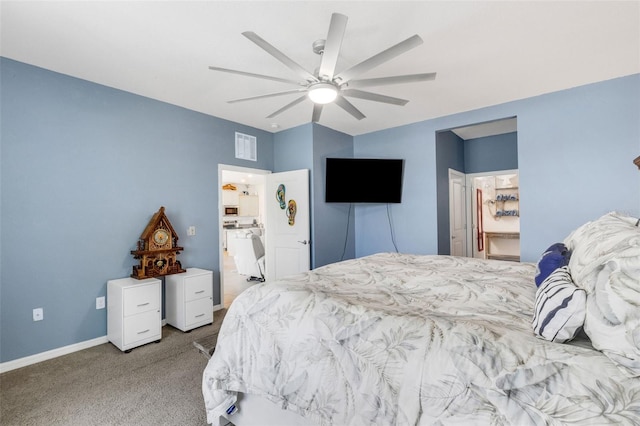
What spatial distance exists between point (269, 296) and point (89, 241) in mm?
2399

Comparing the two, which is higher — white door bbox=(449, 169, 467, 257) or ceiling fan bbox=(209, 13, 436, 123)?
ceiling fan bbox=(209, 13, 436, 123)

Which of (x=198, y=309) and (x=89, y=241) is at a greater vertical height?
(x=89, y=241)

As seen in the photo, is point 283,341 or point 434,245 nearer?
point 283,341

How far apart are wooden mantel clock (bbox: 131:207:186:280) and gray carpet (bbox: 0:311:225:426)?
2.50 feet

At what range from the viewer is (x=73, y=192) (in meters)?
2.84

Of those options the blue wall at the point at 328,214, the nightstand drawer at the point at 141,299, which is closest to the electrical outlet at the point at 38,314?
the nightstand drawer at the point at 141,299

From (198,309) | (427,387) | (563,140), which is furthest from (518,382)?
(563,140)

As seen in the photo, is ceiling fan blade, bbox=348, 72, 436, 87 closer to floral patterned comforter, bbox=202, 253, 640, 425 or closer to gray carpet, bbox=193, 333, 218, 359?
floral patterned comforter, bbox=202, 253, 640, 425

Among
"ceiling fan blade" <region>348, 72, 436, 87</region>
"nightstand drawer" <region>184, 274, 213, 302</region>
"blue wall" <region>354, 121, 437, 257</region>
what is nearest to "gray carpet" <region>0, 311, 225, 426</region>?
"nightstand drawer" <region>184, 274, 213, 302</region>

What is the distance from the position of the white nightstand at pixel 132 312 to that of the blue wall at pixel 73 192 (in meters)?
0.19

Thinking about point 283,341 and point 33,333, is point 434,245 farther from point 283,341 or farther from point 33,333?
point 33,333

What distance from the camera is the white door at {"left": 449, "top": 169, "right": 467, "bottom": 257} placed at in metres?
4.96

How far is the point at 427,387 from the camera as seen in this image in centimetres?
107

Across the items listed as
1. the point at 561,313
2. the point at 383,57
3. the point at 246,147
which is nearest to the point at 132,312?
the point at 246,147
